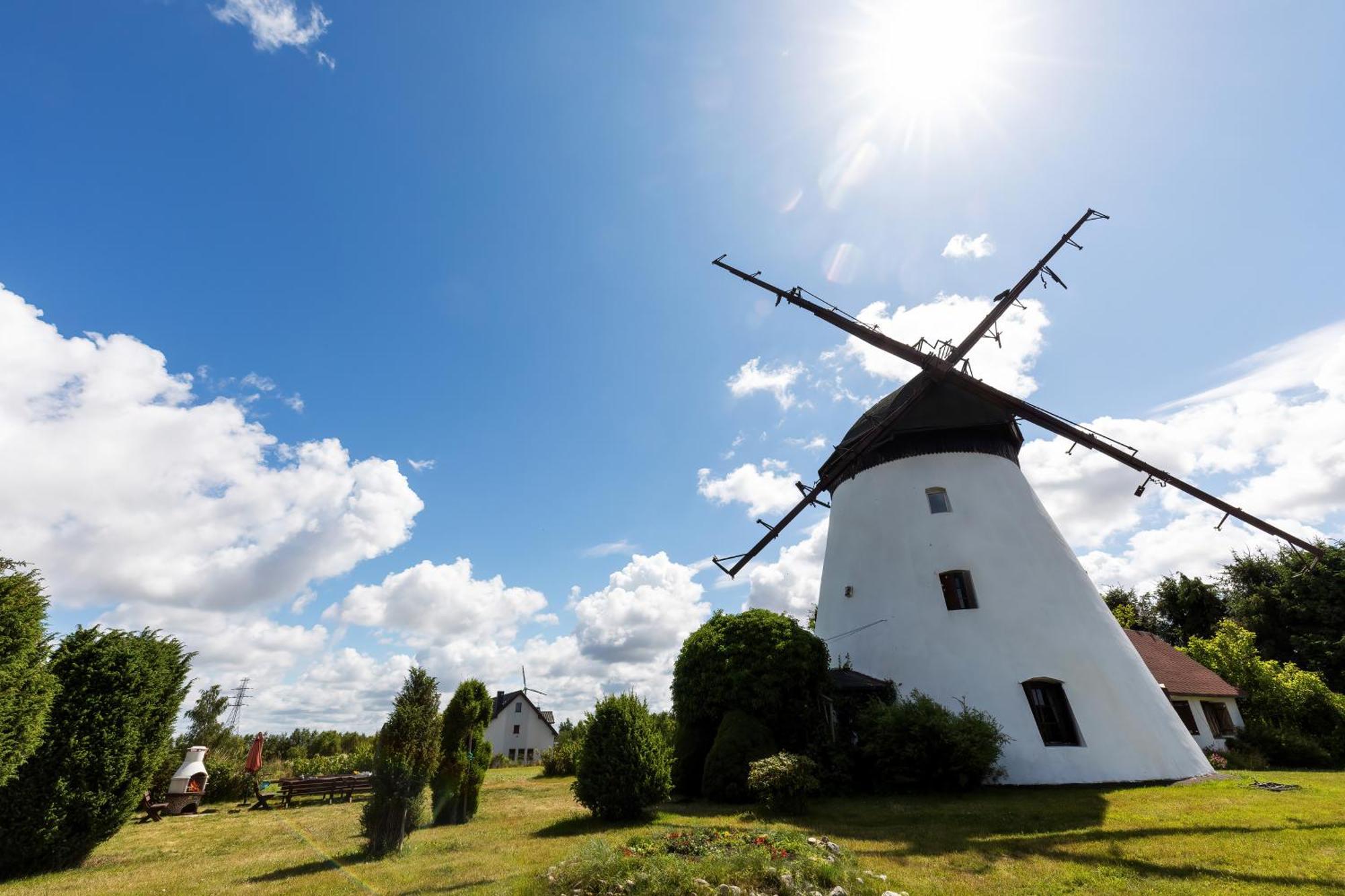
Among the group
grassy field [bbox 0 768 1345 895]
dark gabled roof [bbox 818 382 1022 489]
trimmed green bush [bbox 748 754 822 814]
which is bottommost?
grassy field [bbox 0 768 1345 895]

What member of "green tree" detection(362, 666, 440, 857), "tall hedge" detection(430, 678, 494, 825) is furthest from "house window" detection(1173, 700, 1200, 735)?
"green tree" detection(362, 666, 440, 857)

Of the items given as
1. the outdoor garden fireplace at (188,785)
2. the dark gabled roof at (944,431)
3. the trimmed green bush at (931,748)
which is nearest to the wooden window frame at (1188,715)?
the dark gabled roof at (944,431)

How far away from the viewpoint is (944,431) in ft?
65.0

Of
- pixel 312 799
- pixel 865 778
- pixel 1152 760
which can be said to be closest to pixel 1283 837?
pixel 1152 760

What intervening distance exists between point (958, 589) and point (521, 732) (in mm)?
52908

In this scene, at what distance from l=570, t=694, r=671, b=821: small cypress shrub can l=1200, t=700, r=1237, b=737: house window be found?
89.5ft

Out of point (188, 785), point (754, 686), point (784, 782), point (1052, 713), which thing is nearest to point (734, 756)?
point (754, 686)

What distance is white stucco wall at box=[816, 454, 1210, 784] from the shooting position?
14969mm

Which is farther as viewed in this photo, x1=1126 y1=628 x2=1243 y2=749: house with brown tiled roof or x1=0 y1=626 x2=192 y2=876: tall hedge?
x1=1126 y1=628 x2=1243 y2=749: house with brown tiled roof

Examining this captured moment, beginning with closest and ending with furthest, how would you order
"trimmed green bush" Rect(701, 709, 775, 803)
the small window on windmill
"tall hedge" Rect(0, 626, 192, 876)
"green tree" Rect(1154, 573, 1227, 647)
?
"tall hedge" Rect(0, 626, 192, 876), "trimmed green bush" Rect(701, 709, 775, 803), the small window on windmill, "green tree" Rect(1154, 573, 1227, 647)

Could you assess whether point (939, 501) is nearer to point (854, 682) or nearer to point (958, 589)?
point (958, 589)

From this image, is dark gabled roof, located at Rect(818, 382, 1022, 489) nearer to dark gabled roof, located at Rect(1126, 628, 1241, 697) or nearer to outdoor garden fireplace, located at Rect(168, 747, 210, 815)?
dark gabled roof, located at Rect(1126, 628, 1241, 697)

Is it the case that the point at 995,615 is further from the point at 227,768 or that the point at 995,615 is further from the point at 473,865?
the point at 227,768

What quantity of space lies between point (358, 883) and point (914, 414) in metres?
19.9
